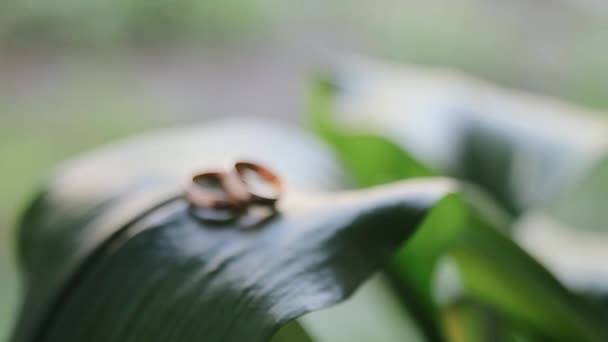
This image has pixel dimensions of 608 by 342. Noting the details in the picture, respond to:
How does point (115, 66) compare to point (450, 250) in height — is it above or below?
above

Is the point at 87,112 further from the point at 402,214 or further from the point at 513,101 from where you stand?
the point at 402,214

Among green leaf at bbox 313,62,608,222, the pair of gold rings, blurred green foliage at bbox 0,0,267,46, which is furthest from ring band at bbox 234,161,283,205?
blurred green foliage at bbox 0,0,267,46

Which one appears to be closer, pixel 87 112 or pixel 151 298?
pixel 151 298

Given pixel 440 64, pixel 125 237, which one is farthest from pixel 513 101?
pixel 125 237

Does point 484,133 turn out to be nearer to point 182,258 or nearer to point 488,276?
point 488,276

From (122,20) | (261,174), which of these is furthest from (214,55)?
(261,174)

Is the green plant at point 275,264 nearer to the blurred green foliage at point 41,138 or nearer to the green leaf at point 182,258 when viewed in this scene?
the green leaf at point 182,258

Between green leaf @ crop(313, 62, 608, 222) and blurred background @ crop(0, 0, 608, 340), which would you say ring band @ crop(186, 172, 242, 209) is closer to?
green leaf @ crop(313, 62, 608, 222)
